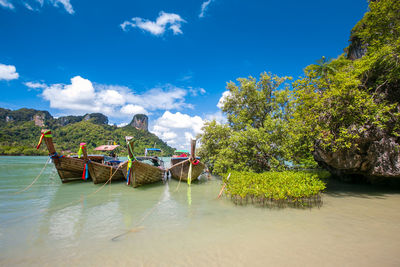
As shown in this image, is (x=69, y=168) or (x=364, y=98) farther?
(x=69, y=168)

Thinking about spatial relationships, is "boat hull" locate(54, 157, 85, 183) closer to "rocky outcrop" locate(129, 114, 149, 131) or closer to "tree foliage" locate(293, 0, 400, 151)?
"tree foliage" locate(293, 0, 400, 151)

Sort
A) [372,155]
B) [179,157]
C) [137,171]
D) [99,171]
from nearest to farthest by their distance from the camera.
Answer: [372,155] → [137,171] → [99,171] → [179,157]

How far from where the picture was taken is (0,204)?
742cm

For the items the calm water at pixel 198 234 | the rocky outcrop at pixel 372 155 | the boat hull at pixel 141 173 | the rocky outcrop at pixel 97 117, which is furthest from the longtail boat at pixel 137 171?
the rocky outcrop at pixel 97 117

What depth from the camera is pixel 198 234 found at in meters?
4.59

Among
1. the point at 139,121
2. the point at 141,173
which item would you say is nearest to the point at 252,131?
the point at 141,173

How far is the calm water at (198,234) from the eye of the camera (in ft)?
11.3

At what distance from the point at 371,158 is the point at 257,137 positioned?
5388 mm

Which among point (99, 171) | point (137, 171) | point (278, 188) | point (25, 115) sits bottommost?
point (99, 171)

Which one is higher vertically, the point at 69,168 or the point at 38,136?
the point at 38,136

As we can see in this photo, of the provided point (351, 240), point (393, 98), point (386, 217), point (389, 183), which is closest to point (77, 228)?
point (351, 240)

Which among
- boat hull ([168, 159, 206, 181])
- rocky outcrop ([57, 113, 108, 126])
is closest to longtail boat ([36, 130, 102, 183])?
boat hull ([168, 159, 206, 181])

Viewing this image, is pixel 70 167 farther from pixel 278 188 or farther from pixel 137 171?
pixel 278 188

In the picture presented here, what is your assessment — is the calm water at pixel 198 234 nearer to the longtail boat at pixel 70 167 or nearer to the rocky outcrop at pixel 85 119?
the longtail boat at pixel 70 167
